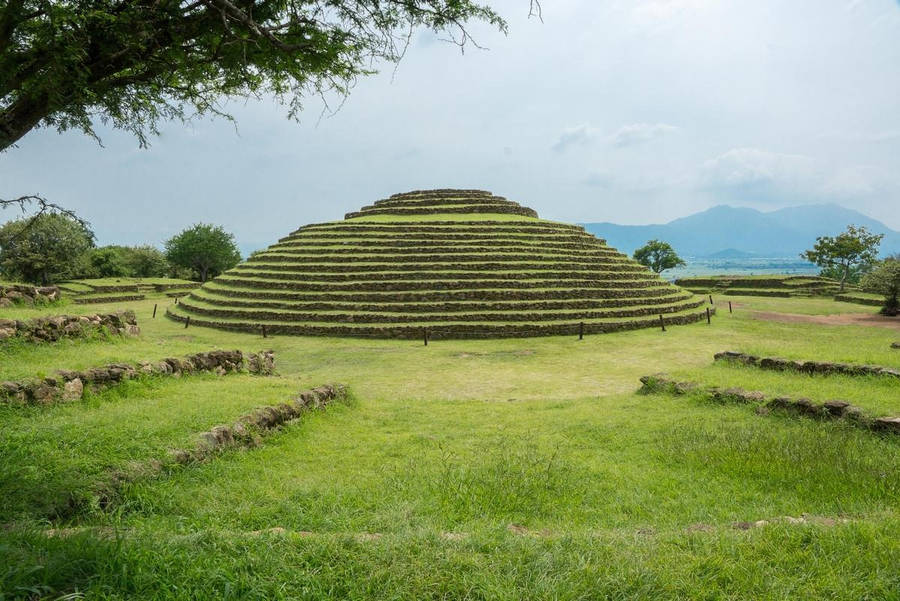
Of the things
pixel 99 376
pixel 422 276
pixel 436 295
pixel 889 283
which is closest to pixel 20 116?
pixel 99 376

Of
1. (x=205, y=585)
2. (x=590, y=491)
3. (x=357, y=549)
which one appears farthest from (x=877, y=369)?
(x=205, y=585)

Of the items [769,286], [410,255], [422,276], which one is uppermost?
[410,255]

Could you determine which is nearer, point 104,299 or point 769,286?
point 104,299

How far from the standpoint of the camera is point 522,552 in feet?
10.1

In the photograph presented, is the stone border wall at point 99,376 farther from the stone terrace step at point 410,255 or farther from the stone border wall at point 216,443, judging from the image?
the stone terrace step at point 410,255

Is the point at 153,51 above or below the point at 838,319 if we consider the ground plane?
above

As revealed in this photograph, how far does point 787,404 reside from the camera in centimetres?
725

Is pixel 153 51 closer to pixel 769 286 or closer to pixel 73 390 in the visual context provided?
pixel 73 390

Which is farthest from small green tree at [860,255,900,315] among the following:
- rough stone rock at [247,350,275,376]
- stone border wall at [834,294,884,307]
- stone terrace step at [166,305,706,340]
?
rough stone rock at [247,350,275,376]

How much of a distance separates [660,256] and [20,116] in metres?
74.7

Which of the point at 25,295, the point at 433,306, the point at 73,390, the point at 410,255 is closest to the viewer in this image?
the point at 73,390

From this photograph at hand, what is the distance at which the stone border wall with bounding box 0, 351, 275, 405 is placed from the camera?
6156 mm

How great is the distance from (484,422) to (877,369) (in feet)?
23.4

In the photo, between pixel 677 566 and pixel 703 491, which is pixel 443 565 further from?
pixel 703 491
